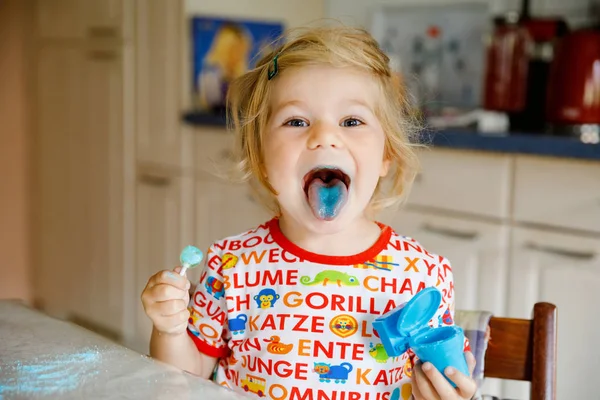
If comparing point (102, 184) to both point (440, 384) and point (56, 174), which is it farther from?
point (440, 384)

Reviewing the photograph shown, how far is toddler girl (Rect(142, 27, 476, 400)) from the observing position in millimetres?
877

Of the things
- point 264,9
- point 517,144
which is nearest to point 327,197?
point 517,144

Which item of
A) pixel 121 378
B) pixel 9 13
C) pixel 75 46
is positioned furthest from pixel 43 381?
pixel 9 13

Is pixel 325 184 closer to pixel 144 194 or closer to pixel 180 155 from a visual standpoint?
pixel 180 155

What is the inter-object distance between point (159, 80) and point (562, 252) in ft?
4.87

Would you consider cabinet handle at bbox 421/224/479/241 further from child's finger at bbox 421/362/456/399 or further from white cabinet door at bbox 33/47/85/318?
white cabinet door at bbox 33/47/85/318

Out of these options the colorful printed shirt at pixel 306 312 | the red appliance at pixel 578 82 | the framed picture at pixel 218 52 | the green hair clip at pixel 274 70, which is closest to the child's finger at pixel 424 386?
the colorful printed shirt at pixel 306 312

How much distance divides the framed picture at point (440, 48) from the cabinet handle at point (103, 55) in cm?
94

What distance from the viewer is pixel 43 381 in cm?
58

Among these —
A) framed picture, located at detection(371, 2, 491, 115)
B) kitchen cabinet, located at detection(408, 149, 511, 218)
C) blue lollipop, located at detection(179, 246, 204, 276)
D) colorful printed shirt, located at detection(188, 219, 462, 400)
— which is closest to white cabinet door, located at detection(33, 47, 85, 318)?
framed picture, located at detection(371, 2, 491, 115)

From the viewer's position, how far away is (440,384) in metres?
0.74

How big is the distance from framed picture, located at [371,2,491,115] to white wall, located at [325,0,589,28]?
20 millimetres

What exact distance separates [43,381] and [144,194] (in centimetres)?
214

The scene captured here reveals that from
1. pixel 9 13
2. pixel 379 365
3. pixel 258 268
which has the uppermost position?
pixel 9 13
